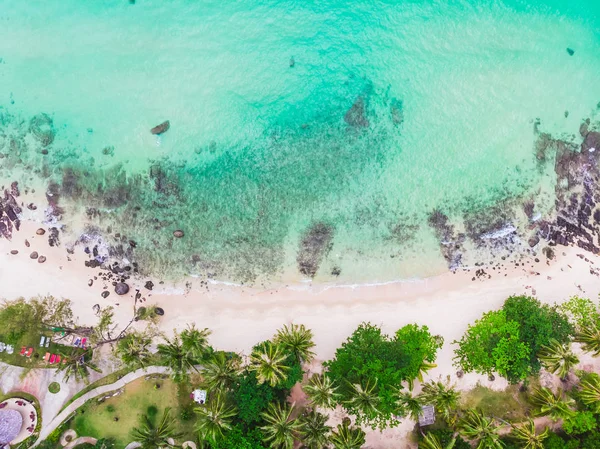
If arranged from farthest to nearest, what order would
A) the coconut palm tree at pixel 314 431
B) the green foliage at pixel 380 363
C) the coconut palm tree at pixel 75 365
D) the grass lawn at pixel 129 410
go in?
the grass lawn at pixel 129 410 → the coconut palm tree at pixel 75 365 → the coconut palm tree at pixel 314 431 → the green foliage at pixel 380 363

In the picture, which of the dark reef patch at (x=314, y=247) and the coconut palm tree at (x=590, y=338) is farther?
the dark reef patch at (x=314, y=247)

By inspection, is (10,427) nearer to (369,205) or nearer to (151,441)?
(151,441)

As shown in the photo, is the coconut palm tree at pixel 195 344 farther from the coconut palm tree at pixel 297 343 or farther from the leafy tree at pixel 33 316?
the leafy tree at pixel 33 316

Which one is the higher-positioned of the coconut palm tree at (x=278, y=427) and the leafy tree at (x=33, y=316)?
the leafy tree at (x=33, y=316)

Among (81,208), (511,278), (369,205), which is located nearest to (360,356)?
(369,205)

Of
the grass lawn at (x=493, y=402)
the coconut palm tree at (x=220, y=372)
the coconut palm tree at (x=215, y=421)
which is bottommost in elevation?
the grass lawn at (x=493, y=402)

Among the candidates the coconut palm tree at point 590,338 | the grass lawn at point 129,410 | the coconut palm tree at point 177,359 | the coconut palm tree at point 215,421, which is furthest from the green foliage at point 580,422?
the grass lawn at point 129,410

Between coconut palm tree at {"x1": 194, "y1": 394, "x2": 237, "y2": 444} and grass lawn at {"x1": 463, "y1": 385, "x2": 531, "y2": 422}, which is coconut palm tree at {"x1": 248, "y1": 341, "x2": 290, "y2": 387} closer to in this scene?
coconut palm tree at {"x1": 194, "y1": 394, "x2": 237, "y2": 444}
